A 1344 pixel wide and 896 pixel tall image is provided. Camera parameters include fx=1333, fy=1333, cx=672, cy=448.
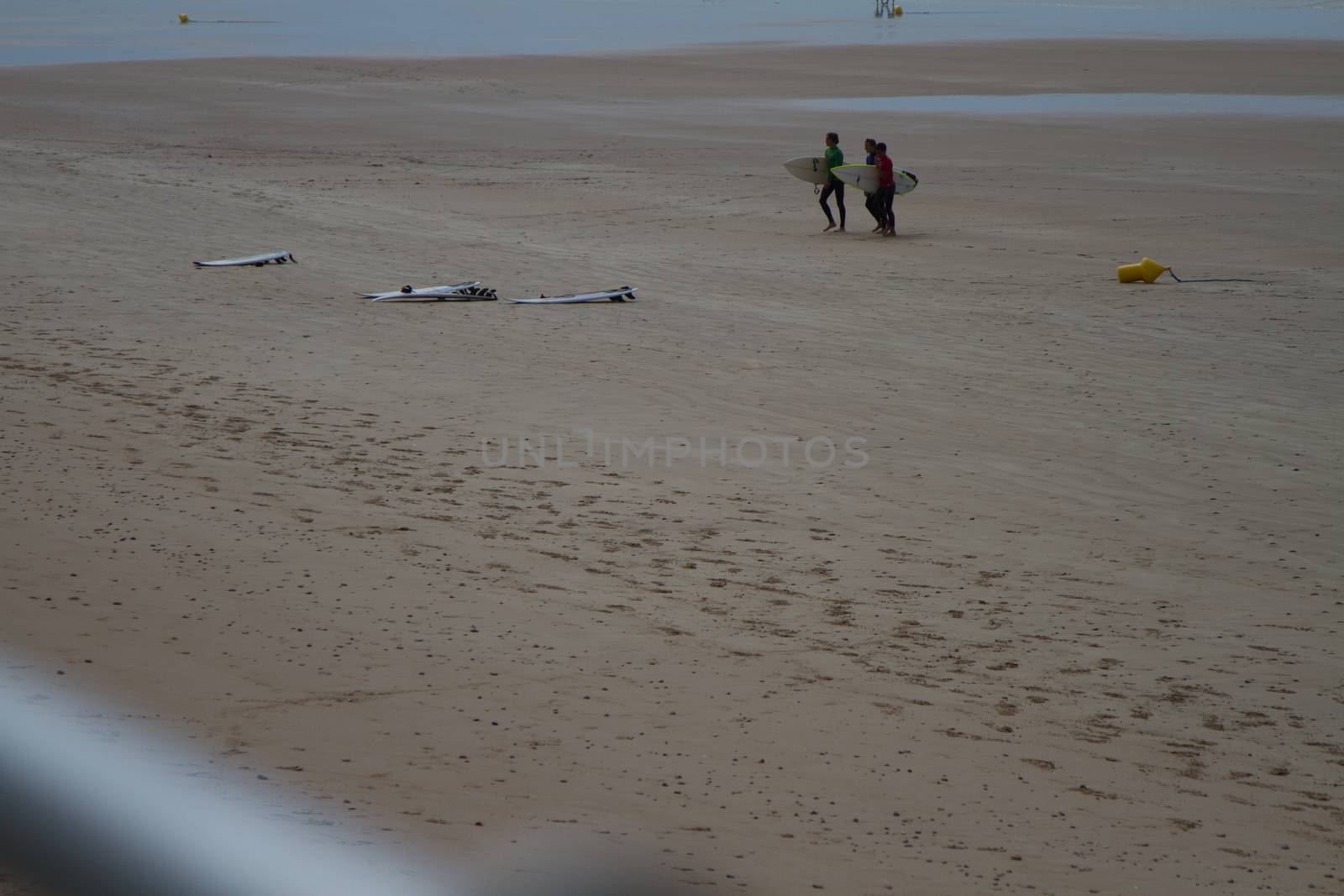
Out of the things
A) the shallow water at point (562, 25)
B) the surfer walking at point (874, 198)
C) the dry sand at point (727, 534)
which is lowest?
the dry sand at point (727, 534)

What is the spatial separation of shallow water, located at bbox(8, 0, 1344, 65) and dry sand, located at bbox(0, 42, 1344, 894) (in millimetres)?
35529

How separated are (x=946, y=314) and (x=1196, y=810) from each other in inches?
374

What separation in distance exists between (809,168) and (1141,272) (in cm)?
715

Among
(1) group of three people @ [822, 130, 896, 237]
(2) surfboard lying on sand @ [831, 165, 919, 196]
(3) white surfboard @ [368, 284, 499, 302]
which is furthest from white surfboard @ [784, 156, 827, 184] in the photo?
(3) white surfboard @ [368, 284, 499, 302]

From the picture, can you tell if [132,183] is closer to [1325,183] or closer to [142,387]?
Answer: [142,387]

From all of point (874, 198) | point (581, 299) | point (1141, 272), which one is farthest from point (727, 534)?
point (874, 198)

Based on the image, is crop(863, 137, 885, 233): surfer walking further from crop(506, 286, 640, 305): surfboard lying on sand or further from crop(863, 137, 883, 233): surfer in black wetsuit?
crop(506, 286, 640, 305): surfboard lying on sand

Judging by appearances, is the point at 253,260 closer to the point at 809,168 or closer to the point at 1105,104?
the point at 809,168

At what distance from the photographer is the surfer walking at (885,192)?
18.5 m

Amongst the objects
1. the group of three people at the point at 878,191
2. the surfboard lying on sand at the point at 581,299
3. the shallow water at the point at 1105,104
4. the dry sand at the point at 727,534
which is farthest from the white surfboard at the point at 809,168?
the shallow water at the point at 1105,104

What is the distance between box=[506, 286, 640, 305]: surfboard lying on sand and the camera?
13.9 metres

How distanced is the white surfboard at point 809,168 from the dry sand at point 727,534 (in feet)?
7.42

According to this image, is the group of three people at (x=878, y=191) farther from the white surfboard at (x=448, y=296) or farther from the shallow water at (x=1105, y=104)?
the shallow water at (x=1105, y=104)

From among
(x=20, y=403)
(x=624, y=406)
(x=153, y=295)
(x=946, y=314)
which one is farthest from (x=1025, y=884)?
(x=153, y=295)
